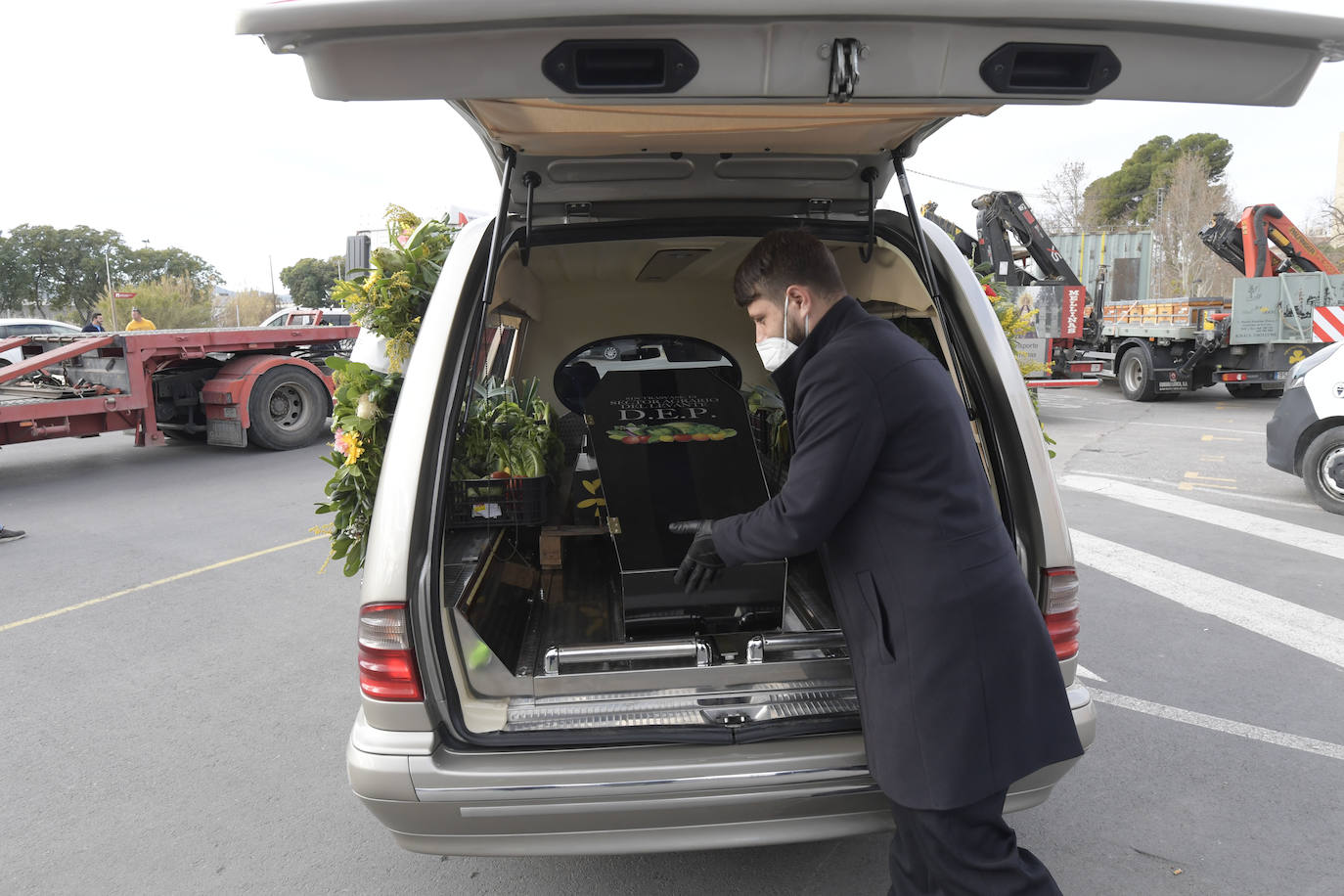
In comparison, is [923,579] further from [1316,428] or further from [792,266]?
[1316,428]

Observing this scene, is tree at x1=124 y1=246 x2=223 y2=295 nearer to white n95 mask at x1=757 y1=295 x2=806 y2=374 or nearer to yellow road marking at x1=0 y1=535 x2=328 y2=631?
yellow road marking at x1=0 y1=535 x2=328 y2=631

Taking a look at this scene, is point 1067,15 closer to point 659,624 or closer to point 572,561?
point 659,624

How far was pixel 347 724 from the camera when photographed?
12.1ft

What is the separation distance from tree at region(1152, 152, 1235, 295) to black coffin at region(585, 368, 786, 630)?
36.0 m

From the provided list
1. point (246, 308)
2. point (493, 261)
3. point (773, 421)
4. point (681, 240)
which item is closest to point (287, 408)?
point (773, 421)

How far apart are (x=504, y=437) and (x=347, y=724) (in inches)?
58.2

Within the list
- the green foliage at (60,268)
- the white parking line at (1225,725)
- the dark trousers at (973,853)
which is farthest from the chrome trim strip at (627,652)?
the green foliage at (60,268)


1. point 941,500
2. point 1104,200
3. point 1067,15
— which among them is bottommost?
point 941,500

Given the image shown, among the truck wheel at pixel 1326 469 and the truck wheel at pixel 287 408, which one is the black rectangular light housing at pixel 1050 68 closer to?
the truck wheel at pixel 1326 469

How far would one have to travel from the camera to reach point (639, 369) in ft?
16.6

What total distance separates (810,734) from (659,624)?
1.21 m

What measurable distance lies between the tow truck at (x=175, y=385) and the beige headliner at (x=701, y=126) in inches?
343

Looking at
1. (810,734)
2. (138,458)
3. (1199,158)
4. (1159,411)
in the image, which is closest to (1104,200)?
(1199,158)

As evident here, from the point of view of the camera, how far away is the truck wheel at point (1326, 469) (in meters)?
7.04
